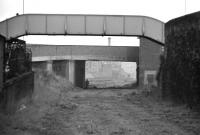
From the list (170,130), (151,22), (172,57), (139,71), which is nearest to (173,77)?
(172,57)

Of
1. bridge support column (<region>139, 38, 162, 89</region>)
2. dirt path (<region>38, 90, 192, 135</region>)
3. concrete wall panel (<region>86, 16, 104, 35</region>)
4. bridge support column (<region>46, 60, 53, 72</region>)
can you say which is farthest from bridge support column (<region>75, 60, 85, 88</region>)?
dirt path (<region>38, 90, 192, 135</region>)

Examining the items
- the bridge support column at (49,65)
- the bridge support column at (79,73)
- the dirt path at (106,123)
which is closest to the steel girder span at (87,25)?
the dirt path at (106,123)

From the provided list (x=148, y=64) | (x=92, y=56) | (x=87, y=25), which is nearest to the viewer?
(x=87, y=25)

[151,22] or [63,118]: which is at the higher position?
[151,22]

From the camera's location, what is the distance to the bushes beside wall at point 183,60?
11.7 meters

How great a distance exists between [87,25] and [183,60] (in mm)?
6045

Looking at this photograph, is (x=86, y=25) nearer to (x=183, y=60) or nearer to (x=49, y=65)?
(x=183, y=60)

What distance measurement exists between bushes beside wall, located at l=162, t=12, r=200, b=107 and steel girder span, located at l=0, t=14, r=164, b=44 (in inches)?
56.1

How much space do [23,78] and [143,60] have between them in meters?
17.9

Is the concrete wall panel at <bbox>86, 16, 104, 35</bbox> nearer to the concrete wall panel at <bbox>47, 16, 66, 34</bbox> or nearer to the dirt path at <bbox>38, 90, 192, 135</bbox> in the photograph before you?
the concrete wall panel at <bbox>47, 16, 66, 34</bbox>

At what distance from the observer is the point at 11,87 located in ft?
33.3

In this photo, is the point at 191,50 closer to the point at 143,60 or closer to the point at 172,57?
the point at 172,57

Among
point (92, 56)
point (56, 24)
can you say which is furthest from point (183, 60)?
point (92, 56)

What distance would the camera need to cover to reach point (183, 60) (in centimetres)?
1320
